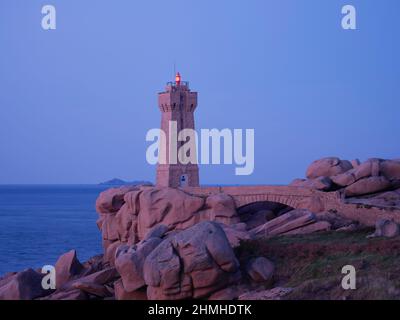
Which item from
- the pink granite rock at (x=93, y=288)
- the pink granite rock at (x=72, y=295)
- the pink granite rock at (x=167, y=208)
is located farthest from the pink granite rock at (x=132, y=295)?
the pink granite rock at (x=167, y=208)

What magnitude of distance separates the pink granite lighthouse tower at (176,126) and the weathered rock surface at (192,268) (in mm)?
25107

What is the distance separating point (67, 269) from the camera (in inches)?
1682

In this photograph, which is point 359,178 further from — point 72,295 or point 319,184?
point 72,295

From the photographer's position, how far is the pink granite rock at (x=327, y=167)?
47469 millimetres

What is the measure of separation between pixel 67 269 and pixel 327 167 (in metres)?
17.3

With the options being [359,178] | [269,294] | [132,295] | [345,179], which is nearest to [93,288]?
[132,295]

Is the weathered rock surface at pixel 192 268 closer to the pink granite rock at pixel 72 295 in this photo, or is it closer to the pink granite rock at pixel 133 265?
the pink granite rock at pixel 133 265

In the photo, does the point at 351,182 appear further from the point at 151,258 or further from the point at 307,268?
the point at 151,258

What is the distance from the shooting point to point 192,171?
57594 millimetres

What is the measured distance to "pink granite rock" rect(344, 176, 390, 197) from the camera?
144ft

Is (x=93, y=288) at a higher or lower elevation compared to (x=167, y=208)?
lower

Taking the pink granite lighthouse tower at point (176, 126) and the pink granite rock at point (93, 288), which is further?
the pink granite lighthouse tower at point (176, 126)
